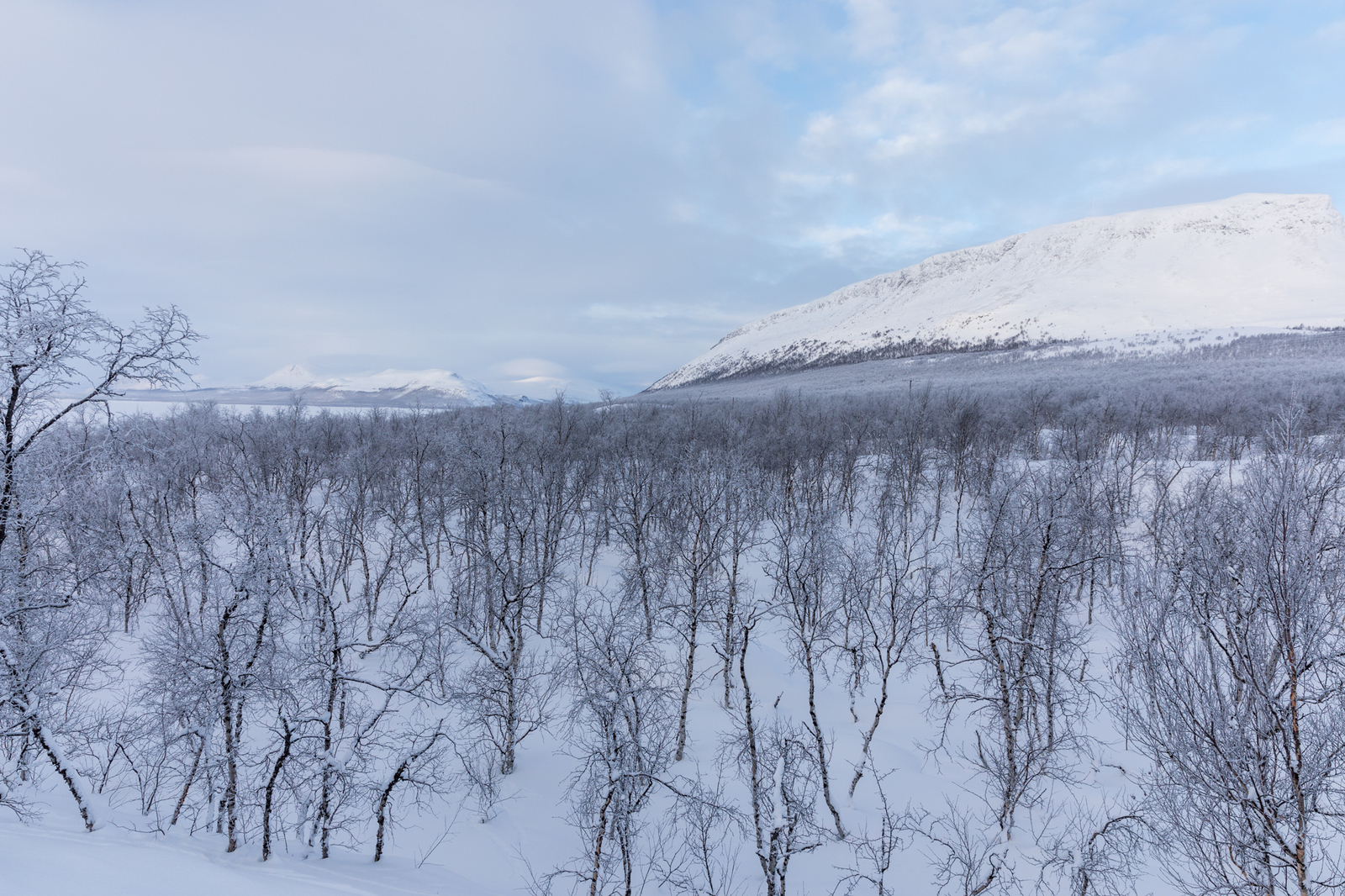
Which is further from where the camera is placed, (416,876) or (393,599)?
(393,599)

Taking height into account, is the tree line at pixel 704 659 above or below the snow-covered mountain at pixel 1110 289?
below

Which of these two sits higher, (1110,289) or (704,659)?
(1110,289)

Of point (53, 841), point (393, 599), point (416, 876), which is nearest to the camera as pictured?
point (53, 841)

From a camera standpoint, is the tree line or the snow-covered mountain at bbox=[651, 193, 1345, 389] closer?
the tree line

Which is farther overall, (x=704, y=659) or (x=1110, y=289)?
(x=1110, y=289)

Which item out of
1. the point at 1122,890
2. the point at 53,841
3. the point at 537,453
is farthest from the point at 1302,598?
the point at 537,453

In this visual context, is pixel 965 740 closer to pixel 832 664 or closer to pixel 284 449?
pixel 832 664

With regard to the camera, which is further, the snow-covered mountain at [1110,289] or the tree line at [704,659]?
the snow-covered mountain at [1110,289]

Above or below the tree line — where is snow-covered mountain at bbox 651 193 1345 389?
above
